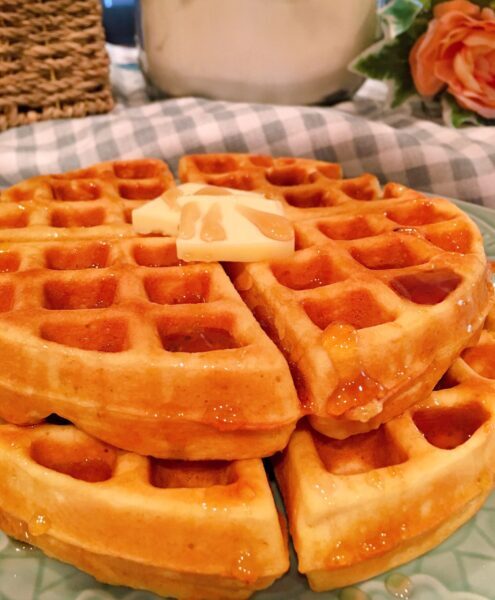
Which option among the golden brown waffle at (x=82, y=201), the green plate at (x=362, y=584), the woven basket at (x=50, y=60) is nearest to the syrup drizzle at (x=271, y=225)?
the golden brown waffle at (x=82, y=201)

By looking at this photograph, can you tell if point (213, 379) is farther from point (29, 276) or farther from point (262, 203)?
point (262, 203)

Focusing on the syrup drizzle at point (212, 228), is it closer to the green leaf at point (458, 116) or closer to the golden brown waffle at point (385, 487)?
the golden brown waffle at point (385, 487)

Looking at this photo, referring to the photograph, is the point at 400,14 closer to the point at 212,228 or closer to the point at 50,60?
the point at 50,60

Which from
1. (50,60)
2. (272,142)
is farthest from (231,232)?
(50,60)

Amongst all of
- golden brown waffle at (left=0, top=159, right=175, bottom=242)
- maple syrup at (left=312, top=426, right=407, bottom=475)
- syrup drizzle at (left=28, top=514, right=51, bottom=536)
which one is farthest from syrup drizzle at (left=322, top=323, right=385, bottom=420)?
golden brown waffle at (left=0, top=159, right=175, bottom=242)

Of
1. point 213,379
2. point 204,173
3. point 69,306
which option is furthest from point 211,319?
point 204,173

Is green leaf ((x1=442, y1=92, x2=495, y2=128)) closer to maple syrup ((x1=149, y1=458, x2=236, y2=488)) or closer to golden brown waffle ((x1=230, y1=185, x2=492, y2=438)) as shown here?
golden brown waffle ((x1=230, y1=185, x2=492, y2=438))
